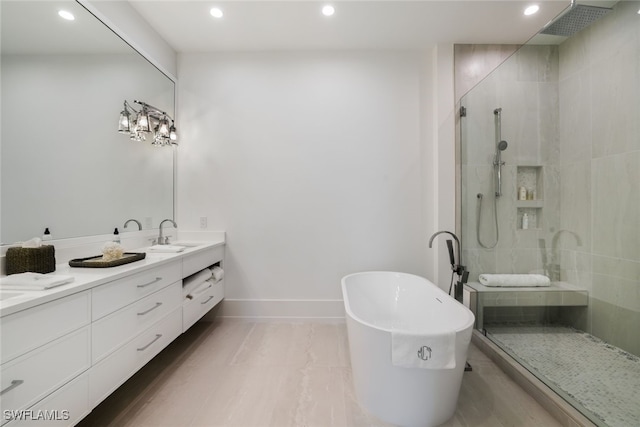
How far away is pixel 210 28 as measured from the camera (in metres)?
2.23

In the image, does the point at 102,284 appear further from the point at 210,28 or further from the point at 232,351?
the point at 210,28

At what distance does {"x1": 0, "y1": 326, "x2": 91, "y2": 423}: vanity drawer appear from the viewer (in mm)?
848

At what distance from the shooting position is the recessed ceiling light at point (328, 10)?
197 cm

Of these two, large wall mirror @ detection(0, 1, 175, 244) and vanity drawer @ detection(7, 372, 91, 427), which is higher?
large wall mirror @ detection(0, 1, 175, 244)

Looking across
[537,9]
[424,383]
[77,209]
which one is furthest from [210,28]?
[424,383]

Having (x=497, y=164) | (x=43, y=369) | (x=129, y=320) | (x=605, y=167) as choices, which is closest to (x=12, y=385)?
(x=43, y=369)

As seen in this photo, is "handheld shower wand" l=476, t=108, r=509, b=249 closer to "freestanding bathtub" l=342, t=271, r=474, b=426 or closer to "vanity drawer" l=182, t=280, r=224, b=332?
"freestanding bathtub" l=342, t=271, r=474, b=426

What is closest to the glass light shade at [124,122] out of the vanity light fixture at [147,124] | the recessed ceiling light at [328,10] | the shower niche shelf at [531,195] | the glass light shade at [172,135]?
the vanity light fixture at [147,124]

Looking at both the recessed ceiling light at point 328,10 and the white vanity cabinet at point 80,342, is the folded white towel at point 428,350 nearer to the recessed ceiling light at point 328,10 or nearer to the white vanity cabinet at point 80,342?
the white vanity cabinet at point 80,342

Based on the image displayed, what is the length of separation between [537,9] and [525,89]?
0.62 m

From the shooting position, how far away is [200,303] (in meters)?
2.11

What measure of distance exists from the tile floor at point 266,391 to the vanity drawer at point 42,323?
0.72 m

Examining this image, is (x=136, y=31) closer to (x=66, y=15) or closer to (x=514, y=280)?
(x=66, y=15)
